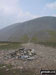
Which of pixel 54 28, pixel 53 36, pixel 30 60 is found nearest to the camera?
pixel 30 60

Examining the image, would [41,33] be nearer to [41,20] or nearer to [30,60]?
[41,20]

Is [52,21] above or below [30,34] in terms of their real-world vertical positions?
above

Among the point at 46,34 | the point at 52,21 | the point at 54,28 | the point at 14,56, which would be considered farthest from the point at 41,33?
the point at 14,56

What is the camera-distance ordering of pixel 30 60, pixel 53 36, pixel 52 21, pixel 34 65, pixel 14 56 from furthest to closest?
pixel 52 21
pixel 53 36
pixel 14 56
pixel 30 60
pixel 34 65

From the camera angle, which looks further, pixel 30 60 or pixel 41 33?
pixel 41 33

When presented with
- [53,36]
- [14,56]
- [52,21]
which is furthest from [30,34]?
[14,56]

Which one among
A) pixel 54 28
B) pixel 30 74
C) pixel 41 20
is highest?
pixel 41 20
